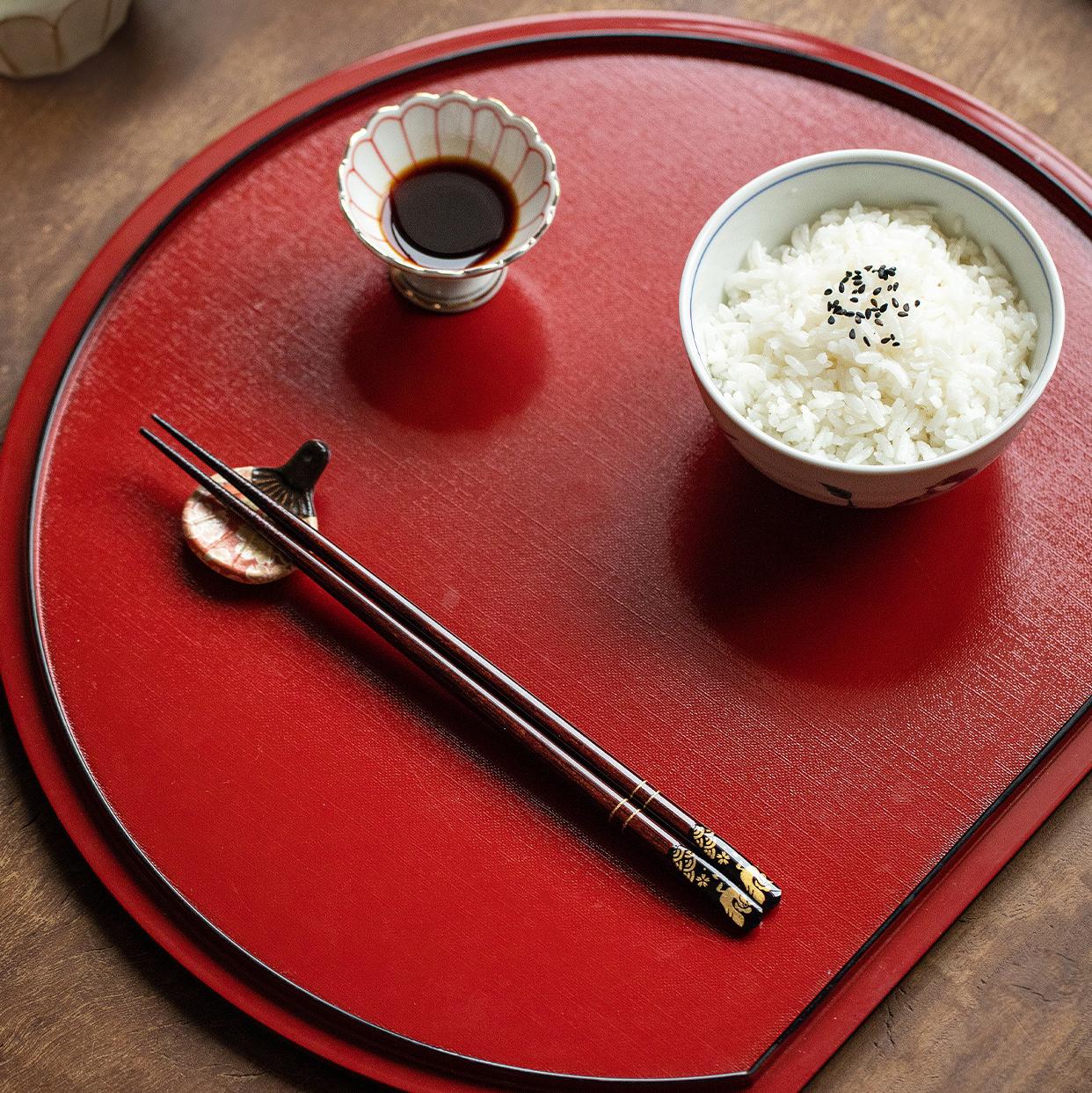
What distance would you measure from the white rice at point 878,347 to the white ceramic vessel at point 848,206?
3 centimetres

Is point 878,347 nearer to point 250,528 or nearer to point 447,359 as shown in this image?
point 447,359

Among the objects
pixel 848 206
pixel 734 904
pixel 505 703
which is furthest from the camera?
pixel 848 206

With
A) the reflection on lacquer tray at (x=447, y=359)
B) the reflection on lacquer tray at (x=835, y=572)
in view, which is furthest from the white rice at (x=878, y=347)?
the reflection on lacquer tray at (x=447, y=359)

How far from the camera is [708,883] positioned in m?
1.31

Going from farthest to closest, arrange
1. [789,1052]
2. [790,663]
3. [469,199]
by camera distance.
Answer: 1. [469,199]
2. [790,663]
3. [789,1052]

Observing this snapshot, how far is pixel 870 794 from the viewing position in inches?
53.8

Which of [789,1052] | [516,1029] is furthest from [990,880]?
[516,1029]

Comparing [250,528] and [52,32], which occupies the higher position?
[52,32]

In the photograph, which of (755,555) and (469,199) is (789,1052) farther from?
(469,199)

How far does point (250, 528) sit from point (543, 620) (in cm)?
39

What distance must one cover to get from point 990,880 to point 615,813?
1.41 feet

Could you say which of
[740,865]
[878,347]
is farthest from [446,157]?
[740,865]

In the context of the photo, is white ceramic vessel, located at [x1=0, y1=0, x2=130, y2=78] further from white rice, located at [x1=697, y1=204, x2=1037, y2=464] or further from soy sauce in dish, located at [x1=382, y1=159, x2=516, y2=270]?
white rice, located at [x1=697, y1=204, x2=1037, y2=464]

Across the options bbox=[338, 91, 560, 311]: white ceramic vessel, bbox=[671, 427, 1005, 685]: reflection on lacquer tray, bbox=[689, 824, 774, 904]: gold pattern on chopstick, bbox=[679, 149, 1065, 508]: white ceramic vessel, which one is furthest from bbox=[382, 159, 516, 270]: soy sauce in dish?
bbox=[689, 824, 774, 904]: gold pattern on chopstick
